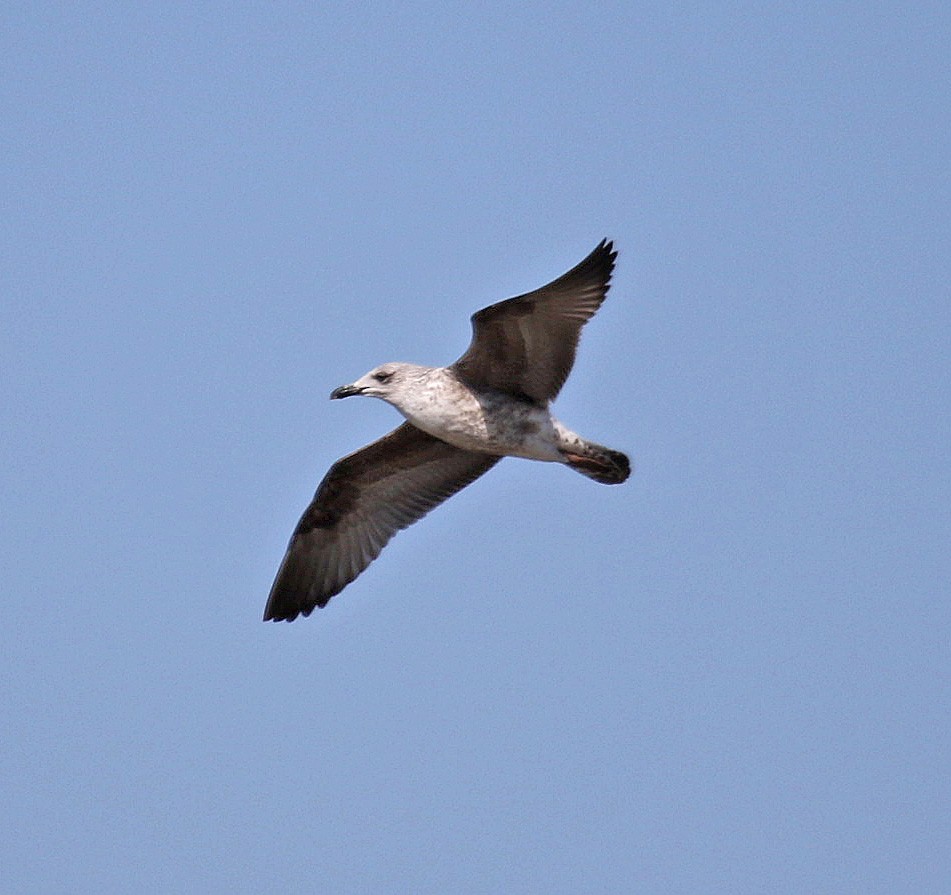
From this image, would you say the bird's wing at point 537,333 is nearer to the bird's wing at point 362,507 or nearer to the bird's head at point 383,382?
the bird's head at point 383,382

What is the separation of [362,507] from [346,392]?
6.14 feet

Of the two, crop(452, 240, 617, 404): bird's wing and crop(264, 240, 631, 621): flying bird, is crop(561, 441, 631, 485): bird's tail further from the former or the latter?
crop(452, 240, 617, 404): bird's wing

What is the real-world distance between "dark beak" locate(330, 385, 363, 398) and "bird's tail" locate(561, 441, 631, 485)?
64.9 inches

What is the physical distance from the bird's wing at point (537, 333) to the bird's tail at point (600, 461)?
0.48 meters

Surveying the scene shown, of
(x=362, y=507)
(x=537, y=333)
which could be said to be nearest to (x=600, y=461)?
(x=537, y=333)

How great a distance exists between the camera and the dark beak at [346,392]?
13.2 metres

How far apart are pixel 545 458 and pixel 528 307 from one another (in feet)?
4.16

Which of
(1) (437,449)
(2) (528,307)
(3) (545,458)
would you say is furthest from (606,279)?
(1) (437,449)

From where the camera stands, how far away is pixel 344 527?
1498 centimetres

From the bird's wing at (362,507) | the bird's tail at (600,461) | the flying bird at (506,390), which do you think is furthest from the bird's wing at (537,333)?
the bird's wing at (362,507)

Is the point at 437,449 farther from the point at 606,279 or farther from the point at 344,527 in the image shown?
the point at 606,279

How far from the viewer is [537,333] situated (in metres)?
12.7

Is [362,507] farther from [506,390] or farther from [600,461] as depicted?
[600,461]

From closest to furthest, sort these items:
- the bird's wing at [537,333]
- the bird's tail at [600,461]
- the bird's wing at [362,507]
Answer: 1. the bird's wing at [537,333]
2. the bird's tail at [600,461]
3. the bird's wing at [362,507]
